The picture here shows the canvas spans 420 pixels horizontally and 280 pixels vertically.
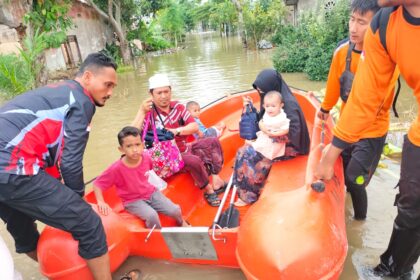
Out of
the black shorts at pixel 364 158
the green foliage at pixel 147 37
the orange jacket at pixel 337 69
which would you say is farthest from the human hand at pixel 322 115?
the green foliage at pixel 147 37

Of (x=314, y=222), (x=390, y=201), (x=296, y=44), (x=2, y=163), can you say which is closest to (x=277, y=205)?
(x=314, y=222)

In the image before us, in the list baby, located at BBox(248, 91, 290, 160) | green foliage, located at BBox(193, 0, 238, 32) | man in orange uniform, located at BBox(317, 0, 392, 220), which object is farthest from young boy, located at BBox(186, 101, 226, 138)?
green foliage, located at BBox(193, 0, 238, 32)

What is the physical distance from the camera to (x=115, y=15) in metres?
16.6

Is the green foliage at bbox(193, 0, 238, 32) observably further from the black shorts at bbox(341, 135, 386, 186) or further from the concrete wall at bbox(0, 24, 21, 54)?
the black shorts at bbox(341, 135, 386, 186)

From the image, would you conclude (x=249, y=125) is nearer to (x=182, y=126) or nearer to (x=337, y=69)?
(x=182, y=126)

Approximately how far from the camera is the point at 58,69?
13.4 meters

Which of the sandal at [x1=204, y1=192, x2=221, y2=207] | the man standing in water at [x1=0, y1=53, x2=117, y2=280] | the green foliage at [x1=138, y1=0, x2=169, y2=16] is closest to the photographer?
the man standing in water at [x1=0, y1=53, x2=117, y2=280]

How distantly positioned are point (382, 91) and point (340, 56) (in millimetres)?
1171

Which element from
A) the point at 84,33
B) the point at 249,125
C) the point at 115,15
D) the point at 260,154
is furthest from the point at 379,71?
the point at 115,15

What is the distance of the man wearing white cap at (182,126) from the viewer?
306cm

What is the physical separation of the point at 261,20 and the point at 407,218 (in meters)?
17.0

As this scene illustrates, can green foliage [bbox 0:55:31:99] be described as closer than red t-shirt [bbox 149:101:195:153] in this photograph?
No

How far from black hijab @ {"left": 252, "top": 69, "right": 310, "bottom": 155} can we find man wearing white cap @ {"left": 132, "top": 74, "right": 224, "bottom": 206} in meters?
0.82

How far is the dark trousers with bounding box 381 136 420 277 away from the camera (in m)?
1.74
